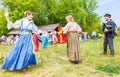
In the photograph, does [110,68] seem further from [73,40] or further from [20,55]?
[20,55]

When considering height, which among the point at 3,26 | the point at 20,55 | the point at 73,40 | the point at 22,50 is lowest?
the point at 20,55

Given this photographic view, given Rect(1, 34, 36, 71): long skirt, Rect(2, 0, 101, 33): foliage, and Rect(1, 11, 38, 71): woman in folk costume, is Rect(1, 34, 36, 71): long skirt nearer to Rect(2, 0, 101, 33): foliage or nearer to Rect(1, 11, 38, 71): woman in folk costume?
Rect(1, 11, 38, 71): woman in folk costume

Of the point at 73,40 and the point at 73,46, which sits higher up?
the point at 73,40

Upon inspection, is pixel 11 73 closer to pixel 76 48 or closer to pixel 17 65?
pixel 17 65

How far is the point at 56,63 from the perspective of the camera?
10.2 meters

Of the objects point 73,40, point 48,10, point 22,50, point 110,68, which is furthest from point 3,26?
point 110,68

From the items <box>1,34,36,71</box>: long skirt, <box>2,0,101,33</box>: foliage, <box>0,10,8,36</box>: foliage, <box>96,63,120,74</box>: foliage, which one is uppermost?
<box>2,0,101,33</box>: foliage

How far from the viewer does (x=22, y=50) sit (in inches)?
363

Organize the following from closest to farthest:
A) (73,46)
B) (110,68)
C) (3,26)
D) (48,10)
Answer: (110,68)
(73,46)
(48,10)
(3,26)

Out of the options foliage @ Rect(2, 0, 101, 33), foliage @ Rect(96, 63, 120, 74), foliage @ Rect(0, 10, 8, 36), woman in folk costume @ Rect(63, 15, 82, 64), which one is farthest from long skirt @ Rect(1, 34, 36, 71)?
foliage @ Rect(0, 10, 8, 36)

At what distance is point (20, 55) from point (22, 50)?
0.54ft

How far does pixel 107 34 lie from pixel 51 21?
1882 inches

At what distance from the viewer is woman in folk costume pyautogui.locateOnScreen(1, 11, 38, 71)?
9.08 metres

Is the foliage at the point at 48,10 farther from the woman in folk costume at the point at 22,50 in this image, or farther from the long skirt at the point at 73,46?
the woman in folk costume at the point at 22,50
